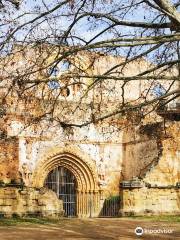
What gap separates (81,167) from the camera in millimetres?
25188

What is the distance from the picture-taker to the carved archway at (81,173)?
2439 cm

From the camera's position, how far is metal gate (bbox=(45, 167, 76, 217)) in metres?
25.1

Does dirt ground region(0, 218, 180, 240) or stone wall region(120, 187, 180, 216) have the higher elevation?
stone wall region(120, 187, 180, 216)

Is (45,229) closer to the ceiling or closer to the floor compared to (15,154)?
closer to the floor

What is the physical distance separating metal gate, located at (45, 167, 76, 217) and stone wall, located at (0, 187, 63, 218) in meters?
7.41

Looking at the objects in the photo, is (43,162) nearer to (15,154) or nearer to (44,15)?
(15,154)

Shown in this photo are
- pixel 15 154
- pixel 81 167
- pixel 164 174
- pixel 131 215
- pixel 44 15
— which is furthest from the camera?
pixel 81 167

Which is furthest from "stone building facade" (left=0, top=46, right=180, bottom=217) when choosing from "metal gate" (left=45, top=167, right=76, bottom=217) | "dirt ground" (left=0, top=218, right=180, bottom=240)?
"dirt ground" (left=0, top=218, right=180, bottom=240)

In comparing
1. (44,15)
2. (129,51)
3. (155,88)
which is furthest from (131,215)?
(44,15)

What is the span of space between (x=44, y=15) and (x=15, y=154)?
577 inches

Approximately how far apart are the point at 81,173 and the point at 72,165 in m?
0.66

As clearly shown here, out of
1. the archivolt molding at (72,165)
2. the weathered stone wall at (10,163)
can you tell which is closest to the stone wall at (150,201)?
the weathered stone wall at (10,163)

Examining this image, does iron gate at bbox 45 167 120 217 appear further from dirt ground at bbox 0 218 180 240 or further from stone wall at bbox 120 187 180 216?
dirt ground at bbox 0 218 180 240

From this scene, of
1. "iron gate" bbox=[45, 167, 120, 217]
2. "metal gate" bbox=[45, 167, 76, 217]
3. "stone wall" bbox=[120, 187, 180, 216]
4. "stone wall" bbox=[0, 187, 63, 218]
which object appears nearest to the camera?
"stone wall" bbox=[0, 187, 63, 218]
